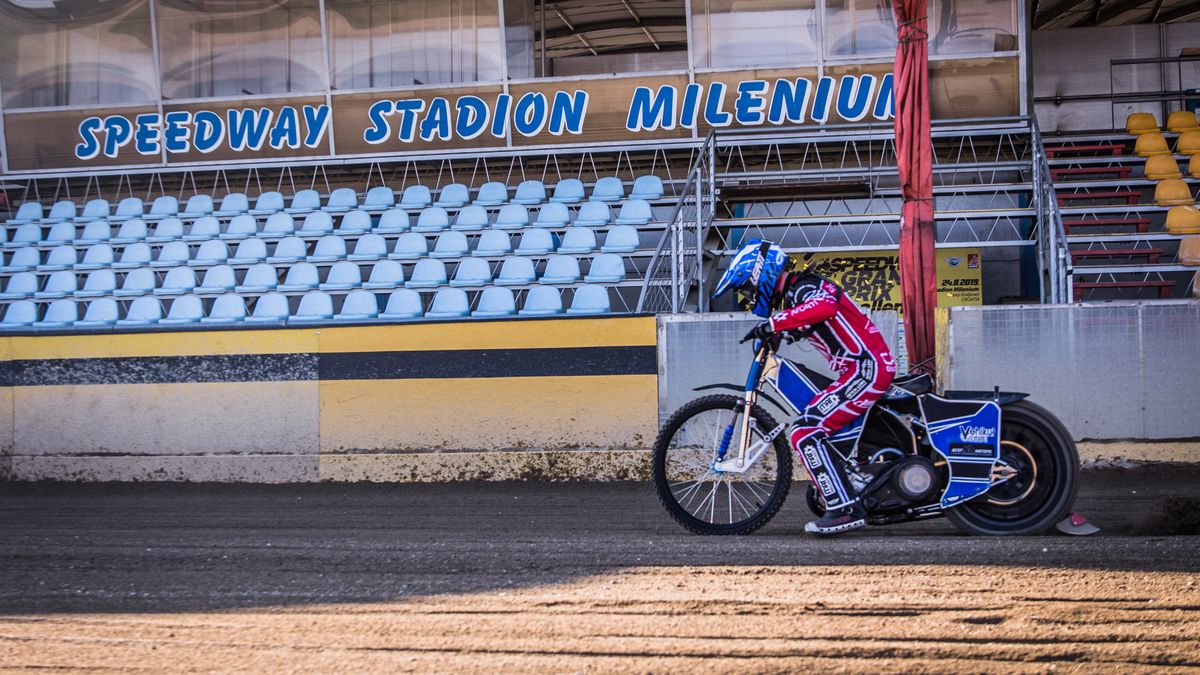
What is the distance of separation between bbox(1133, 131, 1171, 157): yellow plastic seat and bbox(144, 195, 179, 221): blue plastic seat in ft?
36.5

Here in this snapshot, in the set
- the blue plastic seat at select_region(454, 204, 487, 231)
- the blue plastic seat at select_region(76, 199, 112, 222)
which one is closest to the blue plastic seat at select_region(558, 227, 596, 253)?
the blue plastic seat at select_region(454, 204, 487, 231)

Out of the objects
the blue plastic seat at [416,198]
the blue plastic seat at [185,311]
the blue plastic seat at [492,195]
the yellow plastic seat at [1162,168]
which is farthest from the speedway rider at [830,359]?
the yellow plastic seat at [1162,168]

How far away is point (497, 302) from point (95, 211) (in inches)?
230

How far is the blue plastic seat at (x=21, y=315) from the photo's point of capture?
488 inches

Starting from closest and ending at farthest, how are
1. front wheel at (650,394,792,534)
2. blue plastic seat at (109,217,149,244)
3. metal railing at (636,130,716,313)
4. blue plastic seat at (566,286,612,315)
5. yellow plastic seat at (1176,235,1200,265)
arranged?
front wheel at (650,394,792,534) < metal railing at (636,130,716,313) < yellow plastic seat at (1176,235,1200,265) < blue plastic seat at (566,286,612,315) < blue plastic seat at (109,217,149,244)

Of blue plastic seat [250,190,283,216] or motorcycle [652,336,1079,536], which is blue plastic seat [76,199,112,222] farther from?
motorcycle [652,336,1079,536]

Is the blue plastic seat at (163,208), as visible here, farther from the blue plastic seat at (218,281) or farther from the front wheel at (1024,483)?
the front wheel at (1024,483)

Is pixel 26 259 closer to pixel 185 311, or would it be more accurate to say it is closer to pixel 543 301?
pixel 185 311

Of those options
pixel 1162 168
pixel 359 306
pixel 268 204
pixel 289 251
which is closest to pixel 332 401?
pixel 359 306

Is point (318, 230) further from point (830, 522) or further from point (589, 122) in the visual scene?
point (830, 522)

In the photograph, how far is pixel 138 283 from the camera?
41.5ft

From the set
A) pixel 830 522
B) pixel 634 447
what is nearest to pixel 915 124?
pixel 830 522

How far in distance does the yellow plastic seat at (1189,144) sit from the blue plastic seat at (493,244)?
24.8 feet

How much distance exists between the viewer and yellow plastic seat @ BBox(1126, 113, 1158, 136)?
13551 mm
